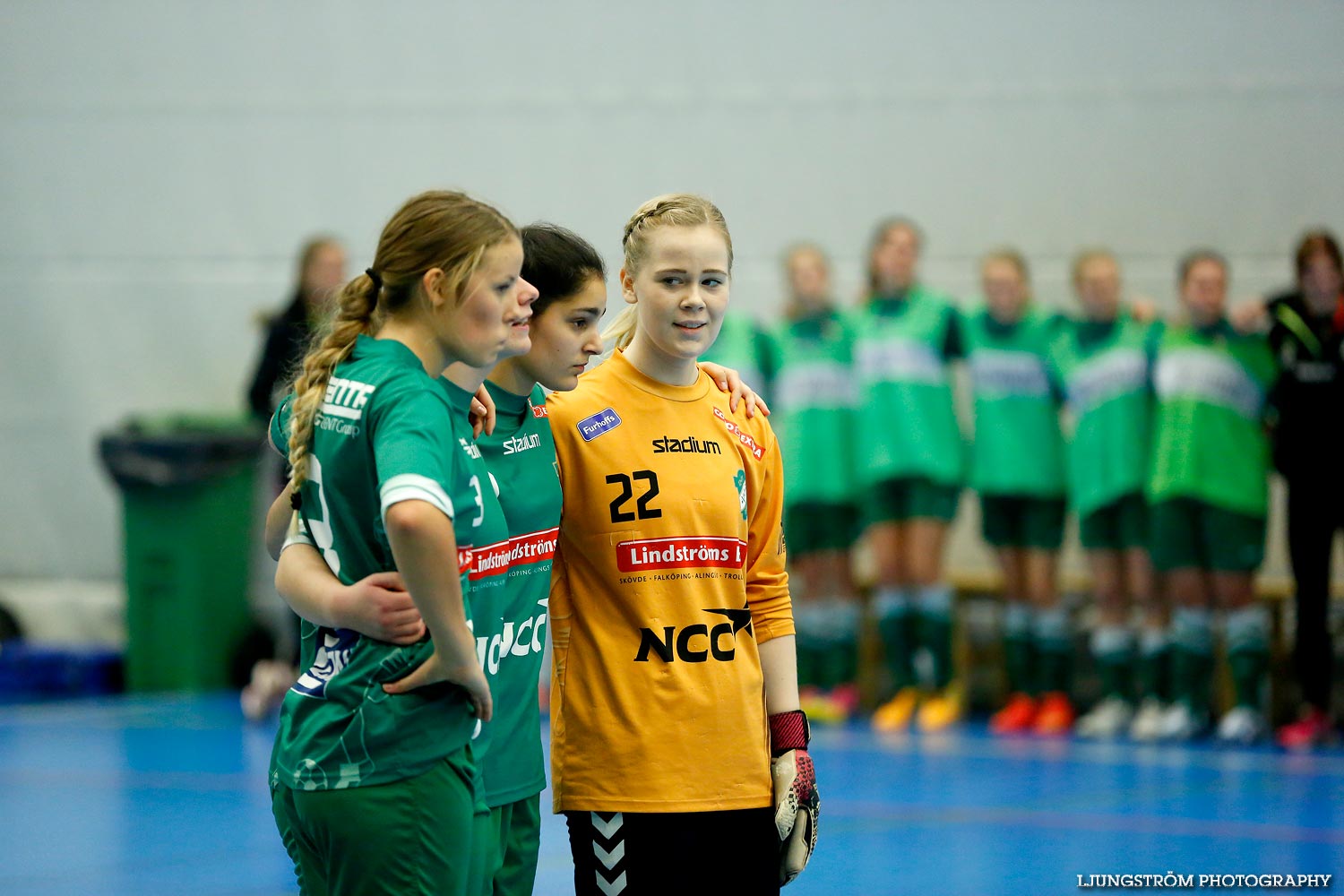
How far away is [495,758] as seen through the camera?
9.76ft

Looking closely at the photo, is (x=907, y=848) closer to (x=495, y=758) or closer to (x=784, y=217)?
(x=495, y=758)

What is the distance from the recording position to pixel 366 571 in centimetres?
256

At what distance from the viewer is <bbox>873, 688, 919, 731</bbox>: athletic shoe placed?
8695 millimetres

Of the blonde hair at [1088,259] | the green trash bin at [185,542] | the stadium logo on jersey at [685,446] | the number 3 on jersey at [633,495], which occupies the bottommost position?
the green trash bin at [185,542]

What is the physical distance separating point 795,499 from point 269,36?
16.5ft

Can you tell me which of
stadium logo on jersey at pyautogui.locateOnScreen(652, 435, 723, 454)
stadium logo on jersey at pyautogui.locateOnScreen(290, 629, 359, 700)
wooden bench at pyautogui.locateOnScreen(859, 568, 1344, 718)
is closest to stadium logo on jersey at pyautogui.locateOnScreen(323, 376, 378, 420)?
stadium logo on jersey at pyautogui.locateOnScreen(290, 629, 359, 700)

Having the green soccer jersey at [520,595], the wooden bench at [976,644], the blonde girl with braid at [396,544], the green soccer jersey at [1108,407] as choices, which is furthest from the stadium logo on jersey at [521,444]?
A: the wooden bench at [976,644]

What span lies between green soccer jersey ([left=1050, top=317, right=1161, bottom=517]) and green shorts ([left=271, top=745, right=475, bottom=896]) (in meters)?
6.30

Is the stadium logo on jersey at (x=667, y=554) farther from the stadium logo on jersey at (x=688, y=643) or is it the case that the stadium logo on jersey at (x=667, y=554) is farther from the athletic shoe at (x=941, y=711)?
the athletic shoe at (x=941, y=711)

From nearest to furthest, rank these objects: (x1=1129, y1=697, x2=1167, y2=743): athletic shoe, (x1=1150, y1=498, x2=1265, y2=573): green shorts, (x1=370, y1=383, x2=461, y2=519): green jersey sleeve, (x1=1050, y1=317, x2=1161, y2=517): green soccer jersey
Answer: (x1=370, y1=383, x2=461, y2=519): green jersey sleeve, (x1=1150, y1=498, x2=1265, y2=573): green shorts, (x1=1129, y1=697, x2=1167, y2=743): athletic shoe, (x1=1050, y1=317, x2=1161, y2=517): green soccer jersey

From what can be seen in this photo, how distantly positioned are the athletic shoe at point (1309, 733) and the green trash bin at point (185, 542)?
6.03m

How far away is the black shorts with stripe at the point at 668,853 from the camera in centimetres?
308

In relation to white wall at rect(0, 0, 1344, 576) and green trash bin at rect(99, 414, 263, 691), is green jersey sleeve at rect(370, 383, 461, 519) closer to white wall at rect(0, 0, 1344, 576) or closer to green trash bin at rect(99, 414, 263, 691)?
green trash bin at rect(99, 414, 263, 691)

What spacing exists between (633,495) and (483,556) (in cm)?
39
